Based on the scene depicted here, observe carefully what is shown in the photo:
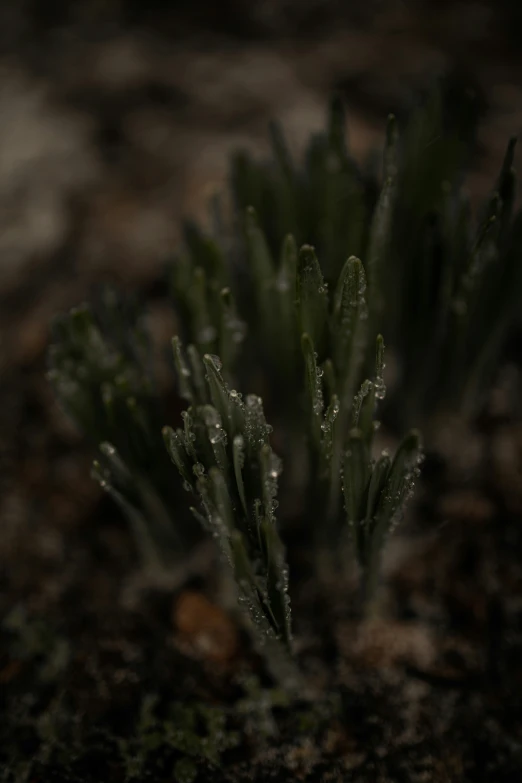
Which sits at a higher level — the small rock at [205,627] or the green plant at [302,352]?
the green plant at [302,352]

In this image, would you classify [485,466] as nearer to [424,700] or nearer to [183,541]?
[424,700]

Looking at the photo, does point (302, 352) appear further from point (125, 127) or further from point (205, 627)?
point (125, 127)

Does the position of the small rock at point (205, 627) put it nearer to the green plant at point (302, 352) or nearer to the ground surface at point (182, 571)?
the ground surface at point (182, 571)

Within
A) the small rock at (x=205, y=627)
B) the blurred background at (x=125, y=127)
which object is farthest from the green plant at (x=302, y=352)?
the blurred background at (x=125, y=127)

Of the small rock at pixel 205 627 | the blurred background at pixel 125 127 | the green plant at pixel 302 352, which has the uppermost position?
the blurred background at pixel 125 127

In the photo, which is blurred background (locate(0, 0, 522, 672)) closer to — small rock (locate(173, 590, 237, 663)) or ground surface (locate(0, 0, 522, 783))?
ground surface (locate(0, 0, 522, 783))

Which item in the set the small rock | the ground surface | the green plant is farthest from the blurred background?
the green plant
